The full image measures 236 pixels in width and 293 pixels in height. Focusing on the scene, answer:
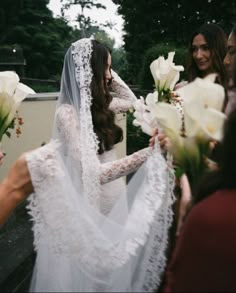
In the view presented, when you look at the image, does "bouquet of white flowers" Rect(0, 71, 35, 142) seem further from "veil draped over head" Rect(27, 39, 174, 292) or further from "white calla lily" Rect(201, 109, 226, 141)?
"white calla lily" Rect(201, 109, 226, 141)

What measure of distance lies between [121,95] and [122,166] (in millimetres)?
1300

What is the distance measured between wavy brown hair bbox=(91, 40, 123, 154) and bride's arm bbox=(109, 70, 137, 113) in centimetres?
80

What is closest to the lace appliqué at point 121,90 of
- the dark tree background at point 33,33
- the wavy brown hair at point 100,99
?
the wavy brown hair at point 100,99

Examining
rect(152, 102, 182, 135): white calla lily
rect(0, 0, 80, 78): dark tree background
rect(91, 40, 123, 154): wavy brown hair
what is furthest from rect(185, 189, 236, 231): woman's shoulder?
rect(0, 0, 80, 78): dark tree background

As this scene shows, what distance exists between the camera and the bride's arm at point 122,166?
9.02ft

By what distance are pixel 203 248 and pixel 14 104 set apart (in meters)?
1.49

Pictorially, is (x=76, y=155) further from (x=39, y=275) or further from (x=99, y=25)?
(x=99, y=25)

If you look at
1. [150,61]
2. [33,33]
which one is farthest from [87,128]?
[33,33]

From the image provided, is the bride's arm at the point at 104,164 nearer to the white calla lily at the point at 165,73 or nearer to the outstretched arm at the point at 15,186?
the white calla lily at the point at 165,73

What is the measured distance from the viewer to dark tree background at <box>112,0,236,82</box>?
22.3 metres

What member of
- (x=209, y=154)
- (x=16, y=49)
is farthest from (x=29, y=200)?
(x=16, y=49)

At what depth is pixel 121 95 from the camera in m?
3.97

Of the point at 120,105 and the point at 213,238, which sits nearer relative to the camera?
the point at 213,238

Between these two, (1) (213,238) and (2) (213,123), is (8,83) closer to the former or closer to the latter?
(2) (213,123)
